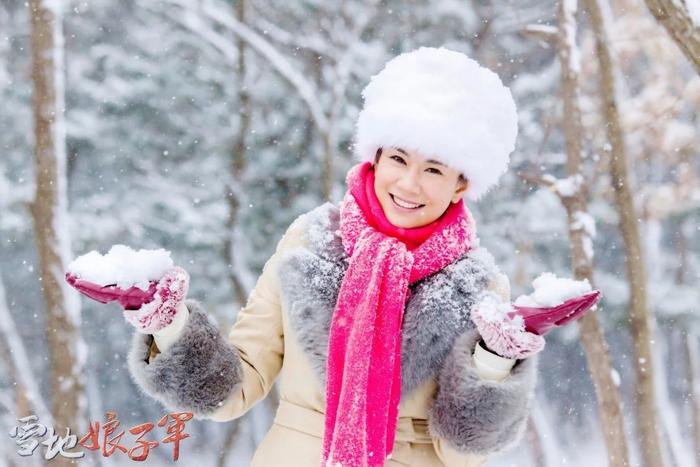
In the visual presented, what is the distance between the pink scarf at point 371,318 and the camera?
149cm

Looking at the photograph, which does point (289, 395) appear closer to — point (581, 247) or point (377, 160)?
point (377, 160)

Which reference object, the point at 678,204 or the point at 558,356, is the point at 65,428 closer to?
the point at 558,356

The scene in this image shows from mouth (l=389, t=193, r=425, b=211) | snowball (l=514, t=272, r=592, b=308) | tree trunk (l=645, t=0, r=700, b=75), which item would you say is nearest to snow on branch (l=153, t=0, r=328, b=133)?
tree trunk (l=645, t=0, r=700, b=75)

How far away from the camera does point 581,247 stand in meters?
4.52

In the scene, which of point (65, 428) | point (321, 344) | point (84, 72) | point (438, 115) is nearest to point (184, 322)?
point (321, 344)

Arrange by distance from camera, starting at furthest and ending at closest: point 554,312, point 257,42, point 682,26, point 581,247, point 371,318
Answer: point 257,42
point 581,247
point 682,26
point 371,318
point 554,312

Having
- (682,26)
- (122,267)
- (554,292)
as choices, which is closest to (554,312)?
(554,292)

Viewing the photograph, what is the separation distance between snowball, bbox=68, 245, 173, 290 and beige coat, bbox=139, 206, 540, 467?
19cm

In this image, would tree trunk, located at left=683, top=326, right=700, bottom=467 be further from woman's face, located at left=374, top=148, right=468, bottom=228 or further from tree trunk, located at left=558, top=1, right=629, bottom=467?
woman's face, located at left=374, top=148, right=468, bottom=228

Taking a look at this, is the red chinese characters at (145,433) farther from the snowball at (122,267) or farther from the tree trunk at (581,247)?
the tree trunk at (581,247)

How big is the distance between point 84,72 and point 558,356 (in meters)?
3.36

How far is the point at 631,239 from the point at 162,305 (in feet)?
12.2

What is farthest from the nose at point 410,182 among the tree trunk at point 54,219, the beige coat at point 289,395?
the tree trunk at point 54,219

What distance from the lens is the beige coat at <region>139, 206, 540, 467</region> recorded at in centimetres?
157
